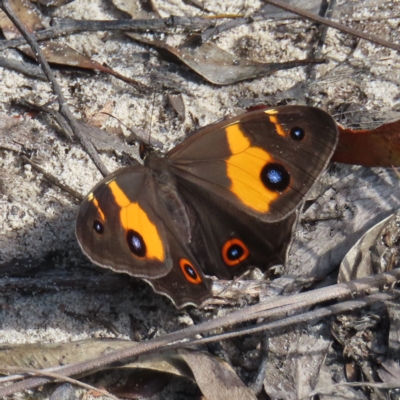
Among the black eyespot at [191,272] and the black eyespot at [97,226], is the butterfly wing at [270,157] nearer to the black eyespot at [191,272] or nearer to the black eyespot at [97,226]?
the black eyespot at [191,272]

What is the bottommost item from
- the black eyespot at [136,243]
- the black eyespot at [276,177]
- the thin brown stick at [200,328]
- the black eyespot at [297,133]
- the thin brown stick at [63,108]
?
the thin brown stick at [200,328]

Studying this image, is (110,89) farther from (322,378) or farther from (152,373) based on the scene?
(322,378)

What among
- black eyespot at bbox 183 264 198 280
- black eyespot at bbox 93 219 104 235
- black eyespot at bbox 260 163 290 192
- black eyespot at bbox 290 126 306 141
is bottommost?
black eyespot at bbox 183 264 198 280

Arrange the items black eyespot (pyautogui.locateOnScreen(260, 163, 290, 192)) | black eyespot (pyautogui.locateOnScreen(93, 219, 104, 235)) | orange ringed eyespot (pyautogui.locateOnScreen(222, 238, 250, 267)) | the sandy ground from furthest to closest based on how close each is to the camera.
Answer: the sandy ground < orange ringed eyespot (pyautogui.locateOnScreen(222, 238, 250, 267)) < black eyespot (pyautogui.locateOnScreen(260, 163, 290, 192)) < black eyespot (pyautogui.locateOnScreen(93, 219, 104, 235))

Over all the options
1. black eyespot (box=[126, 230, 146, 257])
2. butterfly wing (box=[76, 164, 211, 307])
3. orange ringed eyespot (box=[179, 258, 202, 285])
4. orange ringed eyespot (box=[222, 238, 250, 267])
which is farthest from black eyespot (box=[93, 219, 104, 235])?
orange ringed eyespot (box=[222, 238, 250, 267])

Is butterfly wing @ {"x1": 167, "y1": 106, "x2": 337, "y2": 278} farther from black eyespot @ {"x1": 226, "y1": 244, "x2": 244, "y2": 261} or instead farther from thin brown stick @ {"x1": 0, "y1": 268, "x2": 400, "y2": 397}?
thin brown stick @ {"x1": 0, "y1": 268, "x2": 400, "y2": 397}

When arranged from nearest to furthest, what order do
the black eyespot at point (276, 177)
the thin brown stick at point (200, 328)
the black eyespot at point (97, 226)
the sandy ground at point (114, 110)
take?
the thin brown stick at point (200, 328)
the black eyespot at point (97, 226)
the black eyespot at point (276, 177)
the sandy ground at point (114, 110)

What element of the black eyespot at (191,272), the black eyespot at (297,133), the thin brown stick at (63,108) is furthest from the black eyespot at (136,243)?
the black eyespot at (297,133)
